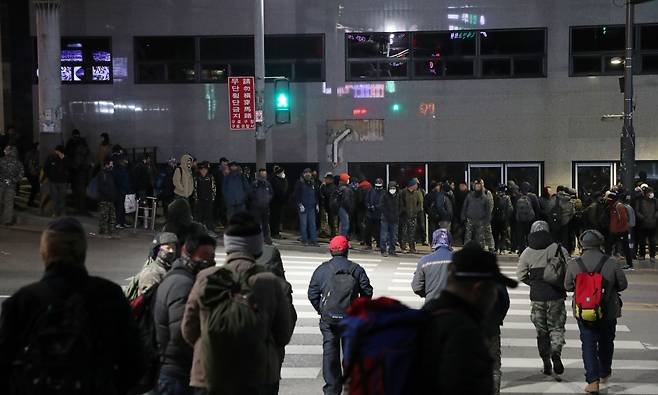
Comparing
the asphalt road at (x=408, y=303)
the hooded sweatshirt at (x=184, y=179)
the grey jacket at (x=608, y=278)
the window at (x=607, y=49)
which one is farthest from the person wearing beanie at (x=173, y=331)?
the window at (x=607, y=49)

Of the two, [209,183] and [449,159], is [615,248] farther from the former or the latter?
[209,183]

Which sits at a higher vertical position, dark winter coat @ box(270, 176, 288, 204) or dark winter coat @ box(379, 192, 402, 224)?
dark winter coat @ box(270, 176, 288, 204)

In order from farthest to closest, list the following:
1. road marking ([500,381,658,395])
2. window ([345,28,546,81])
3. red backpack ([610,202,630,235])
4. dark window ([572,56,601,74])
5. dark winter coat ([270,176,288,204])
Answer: window ([345,28,546,81])
dark window ([572,56,601,74])
dark winter coat ([270,176,288,204])
red backpack ([610,202,630,235])
road marking ([500,381,658,395])

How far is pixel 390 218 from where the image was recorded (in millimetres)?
21562

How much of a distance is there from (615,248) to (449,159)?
713cm

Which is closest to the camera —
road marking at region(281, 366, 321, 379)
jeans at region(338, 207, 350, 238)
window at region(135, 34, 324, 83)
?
road marking at region(281, 366, 321, 379)

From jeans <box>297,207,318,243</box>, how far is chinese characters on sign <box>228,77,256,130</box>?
2755 millimetres

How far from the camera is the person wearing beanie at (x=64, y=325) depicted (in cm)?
432

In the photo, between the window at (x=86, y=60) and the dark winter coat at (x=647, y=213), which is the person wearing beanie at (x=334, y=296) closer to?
the dark winter coat at (x=647, y=213)

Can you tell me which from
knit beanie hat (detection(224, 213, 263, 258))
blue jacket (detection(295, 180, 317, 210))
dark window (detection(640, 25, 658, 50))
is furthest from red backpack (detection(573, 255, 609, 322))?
dark window (detection(640, 25, 658, 50))

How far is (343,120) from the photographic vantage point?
92.1 feet

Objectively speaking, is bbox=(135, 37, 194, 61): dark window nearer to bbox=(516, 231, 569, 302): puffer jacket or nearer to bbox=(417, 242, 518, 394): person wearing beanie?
bbox=(516, 231, 569, 302): puffer jacket

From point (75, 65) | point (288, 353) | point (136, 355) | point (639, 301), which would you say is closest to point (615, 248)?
point (639, 301)

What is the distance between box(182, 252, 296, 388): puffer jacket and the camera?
19.0ft
